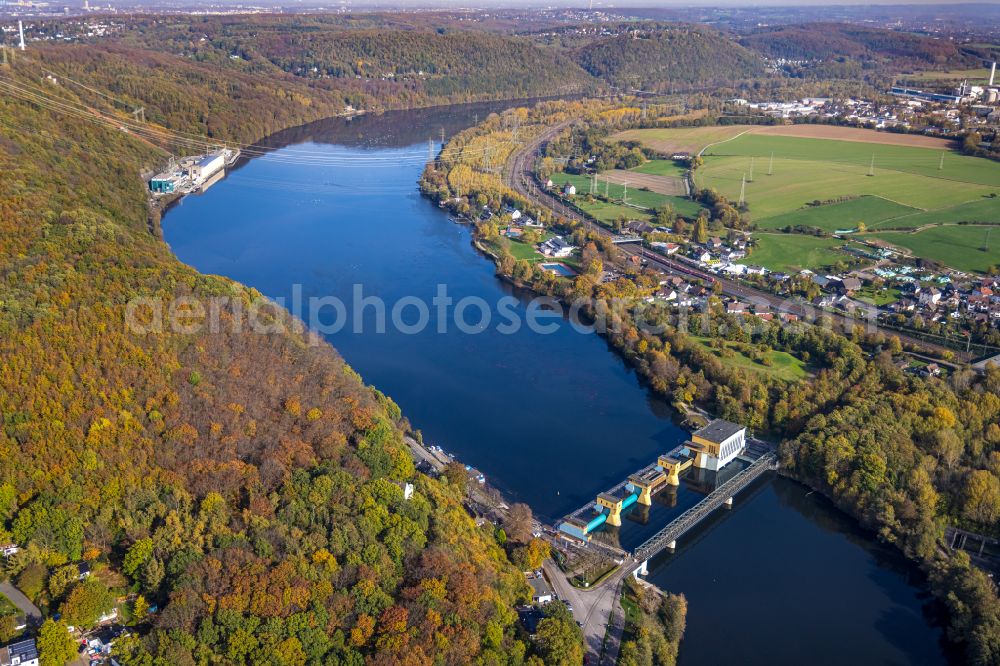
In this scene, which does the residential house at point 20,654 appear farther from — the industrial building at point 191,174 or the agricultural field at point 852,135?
the agricultural field at point 852,135

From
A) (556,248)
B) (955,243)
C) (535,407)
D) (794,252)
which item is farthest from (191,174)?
(955,243)

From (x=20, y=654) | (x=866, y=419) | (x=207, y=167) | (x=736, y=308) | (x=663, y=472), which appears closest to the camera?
(x=20, y=654)

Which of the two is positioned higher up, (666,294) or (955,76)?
(955,76)

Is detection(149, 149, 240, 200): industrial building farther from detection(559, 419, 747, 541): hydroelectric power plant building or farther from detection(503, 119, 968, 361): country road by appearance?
detection(559, 419, 747, 541): hydroelectric power plant building

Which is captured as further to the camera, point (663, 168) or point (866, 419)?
point (663, 168)

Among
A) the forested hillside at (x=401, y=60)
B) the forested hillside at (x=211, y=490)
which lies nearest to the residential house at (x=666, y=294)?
the forested hillside at (x=211, y=490)

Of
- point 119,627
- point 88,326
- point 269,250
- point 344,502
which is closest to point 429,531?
point 344,502

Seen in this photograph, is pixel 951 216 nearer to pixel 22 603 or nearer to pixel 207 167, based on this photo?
pixel 207 167
